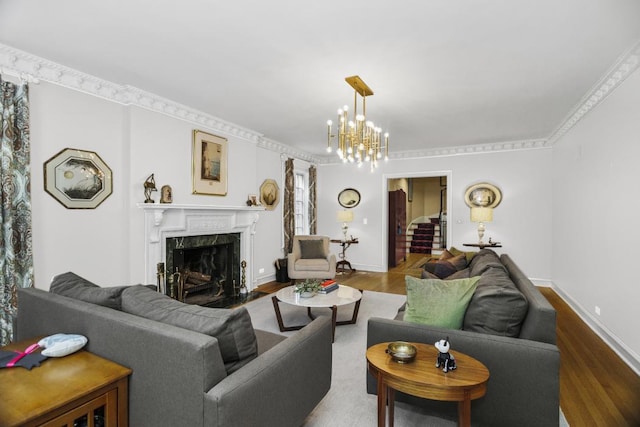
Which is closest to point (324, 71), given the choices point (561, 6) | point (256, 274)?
point (561, 6)

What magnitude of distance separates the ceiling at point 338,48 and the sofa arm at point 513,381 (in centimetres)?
217

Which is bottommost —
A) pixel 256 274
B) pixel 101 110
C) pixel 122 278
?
pixel 256 274

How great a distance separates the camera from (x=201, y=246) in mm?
4520

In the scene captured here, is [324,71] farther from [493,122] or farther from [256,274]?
[256,274]

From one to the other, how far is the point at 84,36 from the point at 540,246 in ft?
23.5

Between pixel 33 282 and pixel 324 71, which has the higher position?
pixel 324 71

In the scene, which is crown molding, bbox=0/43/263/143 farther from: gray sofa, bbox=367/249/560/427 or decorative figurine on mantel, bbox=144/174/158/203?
gray sofa, bbox=367/249/560/427

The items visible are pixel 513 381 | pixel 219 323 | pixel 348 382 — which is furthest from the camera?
pixel 348 382

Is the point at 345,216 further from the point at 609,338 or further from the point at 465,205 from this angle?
the point at 609,338

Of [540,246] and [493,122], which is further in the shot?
[540,246]

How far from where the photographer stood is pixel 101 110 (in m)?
3.44

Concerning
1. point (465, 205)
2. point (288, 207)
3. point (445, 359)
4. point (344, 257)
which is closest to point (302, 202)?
point (288, 207)

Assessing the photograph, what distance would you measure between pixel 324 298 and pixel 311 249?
241cm

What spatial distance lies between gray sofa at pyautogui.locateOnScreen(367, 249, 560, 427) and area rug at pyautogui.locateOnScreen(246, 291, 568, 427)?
178 mm
